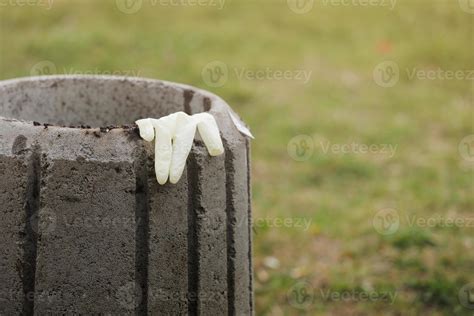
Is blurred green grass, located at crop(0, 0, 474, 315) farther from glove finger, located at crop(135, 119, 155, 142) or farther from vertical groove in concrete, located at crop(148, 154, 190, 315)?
glove finger, located at crop(135, 119, 155, 142)

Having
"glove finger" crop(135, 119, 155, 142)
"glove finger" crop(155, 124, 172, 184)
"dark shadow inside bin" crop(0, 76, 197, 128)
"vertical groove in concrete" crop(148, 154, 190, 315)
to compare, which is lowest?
"vertical groove in concrete" crop(148, 154, 190, 315)

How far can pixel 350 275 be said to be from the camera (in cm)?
472

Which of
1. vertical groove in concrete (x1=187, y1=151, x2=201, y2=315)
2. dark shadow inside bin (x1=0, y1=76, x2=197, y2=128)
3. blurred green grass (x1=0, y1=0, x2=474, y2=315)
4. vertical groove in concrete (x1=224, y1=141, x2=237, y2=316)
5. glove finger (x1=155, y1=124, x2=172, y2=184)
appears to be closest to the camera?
glove finger (x1=155, y1=124, x2=172, y2=184)

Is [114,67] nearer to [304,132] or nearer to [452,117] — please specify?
[304,132]

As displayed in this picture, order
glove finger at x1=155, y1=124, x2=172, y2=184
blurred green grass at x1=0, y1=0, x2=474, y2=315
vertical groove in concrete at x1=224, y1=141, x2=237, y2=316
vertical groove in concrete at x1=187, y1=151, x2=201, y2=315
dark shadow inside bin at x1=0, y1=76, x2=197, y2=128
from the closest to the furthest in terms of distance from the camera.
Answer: glove finger at x1=155, y1=124, x2=172, y2=184
vertical groove in concrete at x1=187, y1=151, x2=201, y2=315
vertical groove in concrete at x1=224, y1=141, x2=237, y2=316
dark shadow inside bin at x1=0, y1=76, x2=197, y2=128
blurred green grass at x1=0, y1=0, x2=474, y2=315

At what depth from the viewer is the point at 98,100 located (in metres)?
3.26

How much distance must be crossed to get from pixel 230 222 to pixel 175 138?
1.33 ft

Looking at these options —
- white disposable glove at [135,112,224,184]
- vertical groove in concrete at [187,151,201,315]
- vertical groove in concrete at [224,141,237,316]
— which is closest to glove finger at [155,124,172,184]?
white disposable glove at [135,112,224,184]

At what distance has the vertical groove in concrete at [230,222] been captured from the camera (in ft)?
9.00

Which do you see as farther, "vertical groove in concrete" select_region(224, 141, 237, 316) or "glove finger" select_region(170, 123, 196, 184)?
"vertical groove in concrete" select_region(224, 141, 237, 316)

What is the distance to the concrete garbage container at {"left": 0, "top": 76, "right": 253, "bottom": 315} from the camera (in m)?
2.49

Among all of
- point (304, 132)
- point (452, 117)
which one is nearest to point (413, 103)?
point (452, 117)

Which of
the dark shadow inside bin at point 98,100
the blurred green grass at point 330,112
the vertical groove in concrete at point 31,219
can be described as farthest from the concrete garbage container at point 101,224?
the blurred green grass at point 330,112

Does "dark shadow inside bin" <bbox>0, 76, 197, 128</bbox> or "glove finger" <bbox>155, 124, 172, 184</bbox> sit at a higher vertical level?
"dark shadow inside bin" <bbox>0, 76, 197, 128</bbox>
